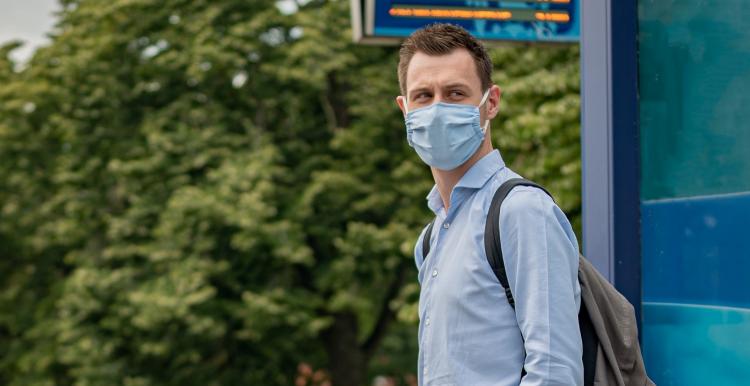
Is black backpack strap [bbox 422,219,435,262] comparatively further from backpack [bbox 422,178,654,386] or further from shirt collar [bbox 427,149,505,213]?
backpack [bbox 422,178,654,386]

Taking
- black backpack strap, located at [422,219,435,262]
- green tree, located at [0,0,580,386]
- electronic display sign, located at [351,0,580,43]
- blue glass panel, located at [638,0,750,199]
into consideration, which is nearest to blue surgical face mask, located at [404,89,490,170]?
black backpack strap, located at [422,219,435,262]

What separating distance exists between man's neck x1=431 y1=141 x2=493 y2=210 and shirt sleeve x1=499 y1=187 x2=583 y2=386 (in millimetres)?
329

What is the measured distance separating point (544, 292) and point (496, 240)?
16 centimetres

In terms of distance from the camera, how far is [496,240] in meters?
2.19

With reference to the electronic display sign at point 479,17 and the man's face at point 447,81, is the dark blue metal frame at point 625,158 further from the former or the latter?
the electronic display sign at point 479,17

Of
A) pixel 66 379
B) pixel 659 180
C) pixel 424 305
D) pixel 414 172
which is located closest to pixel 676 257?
pixel 659 180

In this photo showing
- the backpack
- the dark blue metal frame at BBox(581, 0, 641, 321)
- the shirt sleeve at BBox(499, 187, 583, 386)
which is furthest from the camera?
the dark blue metal frame at BBox(581, 0, 641, 321)

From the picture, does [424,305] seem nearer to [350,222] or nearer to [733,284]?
[733,284]

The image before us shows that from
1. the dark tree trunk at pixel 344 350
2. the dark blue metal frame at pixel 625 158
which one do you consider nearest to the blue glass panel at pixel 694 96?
the dark blue metal frame at pixel 625 158

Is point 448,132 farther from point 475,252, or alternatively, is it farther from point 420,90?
point 475,252

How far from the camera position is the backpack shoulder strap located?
2188 millimetres

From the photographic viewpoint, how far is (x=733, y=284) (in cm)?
271

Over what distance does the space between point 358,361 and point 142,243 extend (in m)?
4.61

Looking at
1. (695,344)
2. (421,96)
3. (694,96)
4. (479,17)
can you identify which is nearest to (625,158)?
(694,96)
